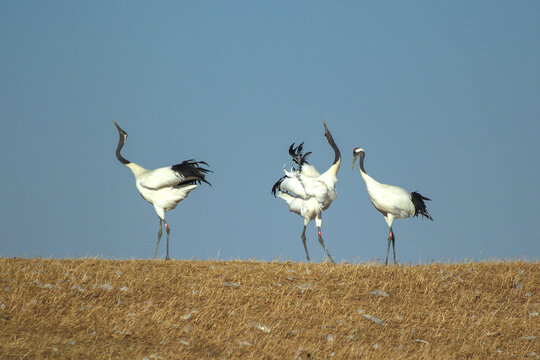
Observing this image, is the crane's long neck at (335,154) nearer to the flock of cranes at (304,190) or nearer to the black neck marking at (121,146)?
the flock of cranes at (304,190)

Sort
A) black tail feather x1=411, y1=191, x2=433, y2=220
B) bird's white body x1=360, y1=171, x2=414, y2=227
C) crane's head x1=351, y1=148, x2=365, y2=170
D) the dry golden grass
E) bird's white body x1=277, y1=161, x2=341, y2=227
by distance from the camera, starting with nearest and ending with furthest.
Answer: the dry golden grass
bird's white body x1=277, y1=161, x2=341, y2=227
bird's white body x1=360, y1=171, x2=414, y2=227
black tail feather x1=411, y1=191, x2=433, y2=220
crane's head x1=351, y1=148, x2=365, y2=170

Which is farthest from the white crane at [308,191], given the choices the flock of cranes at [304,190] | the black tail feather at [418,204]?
the black tail feather at [418,204]

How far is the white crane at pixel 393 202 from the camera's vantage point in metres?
17.9

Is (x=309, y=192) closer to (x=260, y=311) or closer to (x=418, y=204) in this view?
(x=418, y=204)

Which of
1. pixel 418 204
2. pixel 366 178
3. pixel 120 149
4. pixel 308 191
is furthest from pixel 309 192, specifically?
pixel 120 149

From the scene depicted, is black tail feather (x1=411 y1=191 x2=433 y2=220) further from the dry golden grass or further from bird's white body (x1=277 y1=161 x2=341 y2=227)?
the dry golden grass

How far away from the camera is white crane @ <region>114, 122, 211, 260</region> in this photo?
60.5ft

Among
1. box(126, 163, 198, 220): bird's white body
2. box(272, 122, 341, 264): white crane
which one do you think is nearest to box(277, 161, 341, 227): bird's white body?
box(272, 122, 341, 264): white crane

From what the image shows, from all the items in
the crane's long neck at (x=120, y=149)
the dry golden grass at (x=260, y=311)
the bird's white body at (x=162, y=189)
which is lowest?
the dry golden grass at (x=260, y=311)

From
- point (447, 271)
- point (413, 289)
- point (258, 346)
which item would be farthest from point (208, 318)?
point (447, 271)

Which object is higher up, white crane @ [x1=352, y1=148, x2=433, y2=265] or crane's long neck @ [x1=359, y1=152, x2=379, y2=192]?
crane's long neck @ [x1=359, y1=152, x2=379, y2=192]

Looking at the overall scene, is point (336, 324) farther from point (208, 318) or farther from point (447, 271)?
point (447, 271)

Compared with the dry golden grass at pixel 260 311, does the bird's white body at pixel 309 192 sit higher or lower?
higher

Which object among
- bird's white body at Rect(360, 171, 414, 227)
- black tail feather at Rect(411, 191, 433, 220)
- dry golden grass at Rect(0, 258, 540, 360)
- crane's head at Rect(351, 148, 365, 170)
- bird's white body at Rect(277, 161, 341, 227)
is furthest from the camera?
crane's head at Rect(351, 148, 365, 170)
